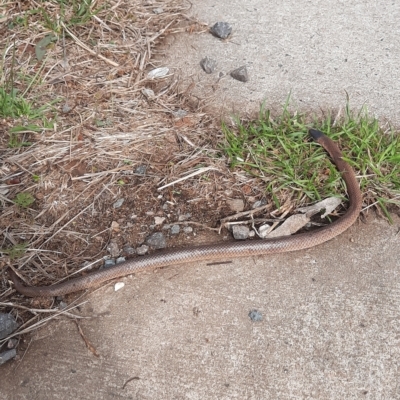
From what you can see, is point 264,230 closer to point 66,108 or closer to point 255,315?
point 255,315

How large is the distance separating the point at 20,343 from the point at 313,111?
2.77m

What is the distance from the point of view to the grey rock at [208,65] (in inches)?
177

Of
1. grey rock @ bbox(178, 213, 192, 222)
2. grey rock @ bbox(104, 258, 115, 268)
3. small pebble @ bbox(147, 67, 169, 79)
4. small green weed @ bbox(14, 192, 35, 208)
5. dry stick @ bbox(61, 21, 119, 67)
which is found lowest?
grey rock @ bbox(104, 258, 115, 268)

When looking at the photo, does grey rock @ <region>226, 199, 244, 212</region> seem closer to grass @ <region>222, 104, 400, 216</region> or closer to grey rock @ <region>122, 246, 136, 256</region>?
grass @ <region>222, 104, 400, 216</region>

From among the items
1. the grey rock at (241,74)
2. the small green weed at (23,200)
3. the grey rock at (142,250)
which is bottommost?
the grey rock at (142,250)

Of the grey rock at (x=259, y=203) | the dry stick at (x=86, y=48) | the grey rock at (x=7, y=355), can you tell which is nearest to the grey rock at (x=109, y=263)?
the grey rock at (x=7, y=355)

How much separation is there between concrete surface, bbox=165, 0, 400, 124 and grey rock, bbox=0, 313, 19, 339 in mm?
2267

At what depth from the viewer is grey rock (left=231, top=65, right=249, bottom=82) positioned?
4.40m

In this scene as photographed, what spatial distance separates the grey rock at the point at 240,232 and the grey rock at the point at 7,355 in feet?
4.94

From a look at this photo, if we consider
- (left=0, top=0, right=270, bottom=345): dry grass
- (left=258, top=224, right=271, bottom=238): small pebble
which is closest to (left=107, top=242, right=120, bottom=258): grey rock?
(left=0, top=0, right=270, bottom=345): dry grass

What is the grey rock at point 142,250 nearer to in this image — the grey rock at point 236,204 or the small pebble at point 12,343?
the grey rock at point 236,204

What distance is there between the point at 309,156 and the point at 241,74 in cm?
111

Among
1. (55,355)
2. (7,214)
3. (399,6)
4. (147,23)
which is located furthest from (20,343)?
(399,6)

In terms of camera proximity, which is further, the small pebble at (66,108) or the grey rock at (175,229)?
the small pebble at (66,108)
